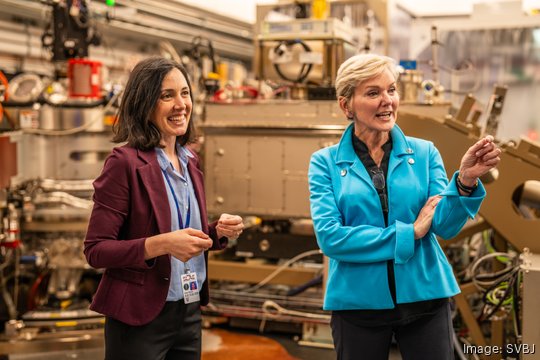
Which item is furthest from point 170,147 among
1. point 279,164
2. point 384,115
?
point 279,164

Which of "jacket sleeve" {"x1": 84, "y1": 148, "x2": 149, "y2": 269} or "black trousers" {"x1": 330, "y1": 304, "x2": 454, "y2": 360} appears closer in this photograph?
"jacket sleeve" {"x1": 84, "y1": 148, "x2": 149, "y2": 269}

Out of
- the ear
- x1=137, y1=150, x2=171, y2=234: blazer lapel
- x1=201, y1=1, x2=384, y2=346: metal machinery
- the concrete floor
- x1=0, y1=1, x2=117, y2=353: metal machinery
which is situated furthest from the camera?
x1=0, y1=1, x2=117, y2=353: metal machinery

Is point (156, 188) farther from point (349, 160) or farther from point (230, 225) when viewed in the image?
point (349, 160)

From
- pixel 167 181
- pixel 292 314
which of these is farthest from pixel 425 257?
pixel 292 314

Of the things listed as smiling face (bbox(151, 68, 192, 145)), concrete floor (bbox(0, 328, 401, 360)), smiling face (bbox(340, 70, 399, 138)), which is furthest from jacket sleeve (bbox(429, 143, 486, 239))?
concrete floor (bbox(0, 328, 401, 360))

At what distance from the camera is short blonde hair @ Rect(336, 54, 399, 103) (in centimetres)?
191

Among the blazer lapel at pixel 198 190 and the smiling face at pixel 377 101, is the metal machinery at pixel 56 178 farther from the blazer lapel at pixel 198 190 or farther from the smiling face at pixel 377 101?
the smiling face at pixel 377 101

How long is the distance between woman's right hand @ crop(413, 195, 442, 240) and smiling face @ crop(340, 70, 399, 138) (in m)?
0.26

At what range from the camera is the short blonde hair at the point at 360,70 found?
1913mm

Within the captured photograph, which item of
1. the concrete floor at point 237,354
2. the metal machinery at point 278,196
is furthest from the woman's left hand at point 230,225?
the concrete floor at point 237,354

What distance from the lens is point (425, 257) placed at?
6.14 ft

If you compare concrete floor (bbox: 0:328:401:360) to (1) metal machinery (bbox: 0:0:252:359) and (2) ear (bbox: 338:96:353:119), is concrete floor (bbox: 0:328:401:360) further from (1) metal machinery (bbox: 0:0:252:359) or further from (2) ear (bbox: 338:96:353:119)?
(2) ear (bbox: 338:96:353:119)

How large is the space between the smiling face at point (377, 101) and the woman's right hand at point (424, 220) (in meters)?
0.26

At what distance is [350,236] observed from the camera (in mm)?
1839
